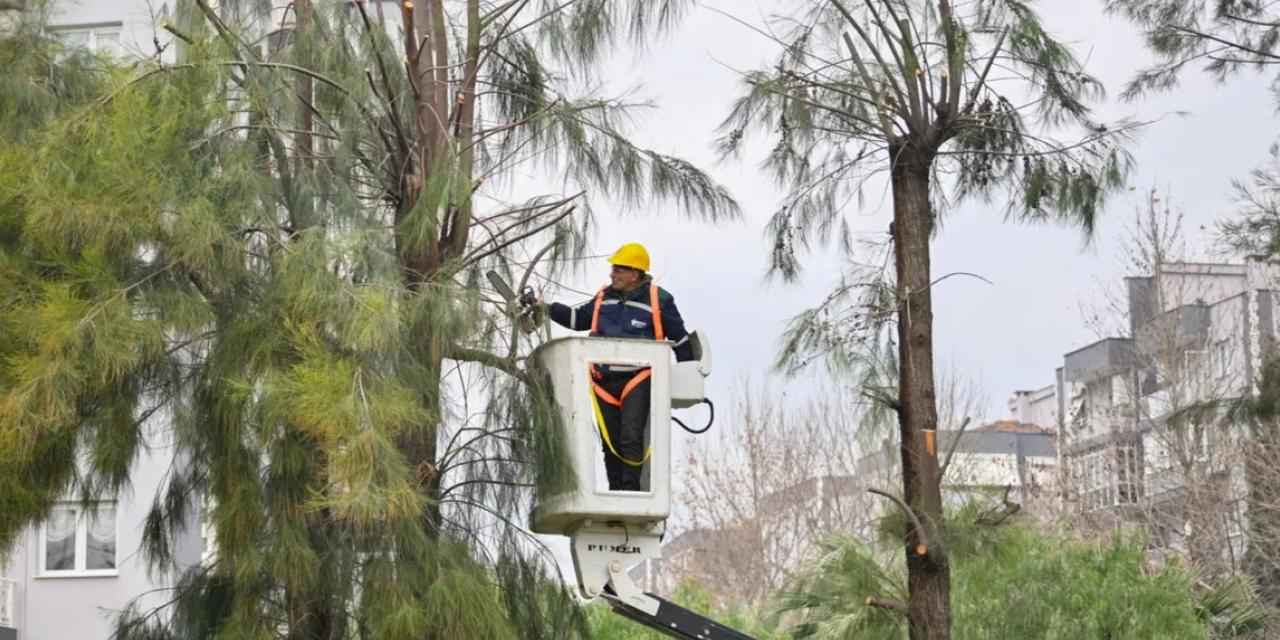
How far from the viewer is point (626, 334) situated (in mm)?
9086

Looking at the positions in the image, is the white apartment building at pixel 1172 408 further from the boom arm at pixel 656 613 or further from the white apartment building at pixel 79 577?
the boom arm at pixel 656 613

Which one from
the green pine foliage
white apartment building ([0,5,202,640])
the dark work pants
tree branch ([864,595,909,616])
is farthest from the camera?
white apartment building ([0,5,202,640])

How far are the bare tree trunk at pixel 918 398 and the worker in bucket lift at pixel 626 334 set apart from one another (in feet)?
4.21

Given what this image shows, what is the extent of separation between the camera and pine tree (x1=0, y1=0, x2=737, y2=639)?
25.4 feet

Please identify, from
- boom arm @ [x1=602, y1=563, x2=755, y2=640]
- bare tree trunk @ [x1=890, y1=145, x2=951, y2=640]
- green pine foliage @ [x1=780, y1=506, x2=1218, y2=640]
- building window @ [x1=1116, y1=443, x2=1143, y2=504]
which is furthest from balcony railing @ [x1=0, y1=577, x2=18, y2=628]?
bare tree trunk @ [x1=890, y1=145, x2=951, y2=640]

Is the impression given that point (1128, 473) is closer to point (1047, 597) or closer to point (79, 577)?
point (1047, 597)

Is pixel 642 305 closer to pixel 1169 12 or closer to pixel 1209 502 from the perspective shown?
pixel 1169 12

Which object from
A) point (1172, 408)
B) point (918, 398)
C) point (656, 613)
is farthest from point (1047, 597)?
point (1172, 408)

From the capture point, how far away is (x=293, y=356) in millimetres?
7988

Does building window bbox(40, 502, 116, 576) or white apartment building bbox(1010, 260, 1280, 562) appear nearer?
building window bbox(40, 502, 116, 576)

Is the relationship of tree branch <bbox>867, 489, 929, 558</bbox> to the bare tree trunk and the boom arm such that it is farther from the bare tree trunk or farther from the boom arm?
the boom arm

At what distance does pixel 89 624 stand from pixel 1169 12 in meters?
14.7

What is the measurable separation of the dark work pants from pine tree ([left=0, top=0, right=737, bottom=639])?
0.88 ft

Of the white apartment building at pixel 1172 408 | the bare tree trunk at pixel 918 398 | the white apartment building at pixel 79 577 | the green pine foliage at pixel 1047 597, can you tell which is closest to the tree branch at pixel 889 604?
the bare tree trunk at pixel 918 398
